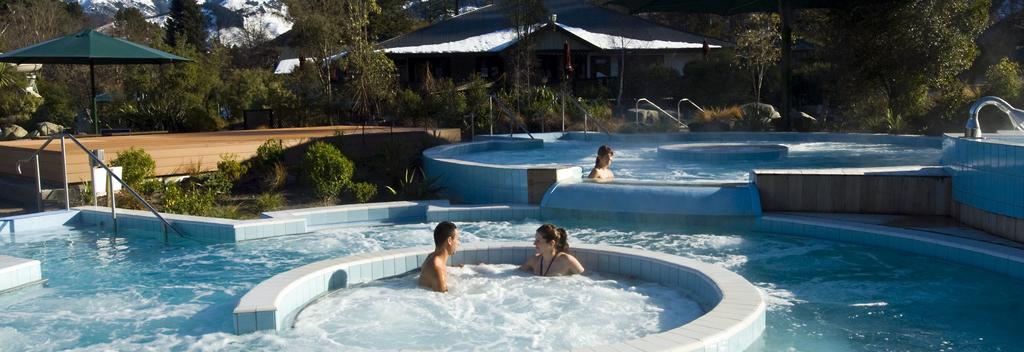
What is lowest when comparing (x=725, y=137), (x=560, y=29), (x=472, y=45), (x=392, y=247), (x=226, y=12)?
(x=392, y=247)

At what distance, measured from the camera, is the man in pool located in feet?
20.7

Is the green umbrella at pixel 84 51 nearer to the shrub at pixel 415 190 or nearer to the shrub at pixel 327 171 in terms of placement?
the shrub at pixel 327 171

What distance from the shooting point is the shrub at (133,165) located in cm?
1043

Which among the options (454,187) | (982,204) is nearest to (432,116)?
(454,187)

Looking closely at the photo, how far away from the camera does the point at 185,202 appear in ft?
32.1

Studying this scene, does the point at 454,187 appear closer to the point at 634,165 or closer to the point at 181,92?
the point at 634,165

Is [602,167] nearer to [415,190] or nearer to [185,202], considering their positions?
[415,190]

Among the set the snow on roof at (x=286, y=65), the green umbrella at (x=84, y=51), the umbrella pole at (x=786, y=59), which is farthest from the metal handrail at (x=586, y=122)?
the snow on roof at (x=286, y=65)

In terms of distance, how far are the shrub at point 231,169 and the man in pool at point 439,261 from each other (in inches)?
234

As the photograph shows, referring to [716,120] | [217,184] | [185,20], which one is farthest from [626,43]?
[185,20]

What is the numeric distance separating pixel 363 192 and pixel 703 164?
5688mm

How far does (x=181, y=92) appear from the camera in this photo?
58.4 ft

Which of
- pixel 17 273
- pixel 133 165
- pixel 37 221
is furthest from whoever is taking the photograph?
pixel 133 165

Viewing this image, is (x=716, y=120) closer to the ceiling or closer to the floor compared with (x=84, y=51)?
closer to the floor
